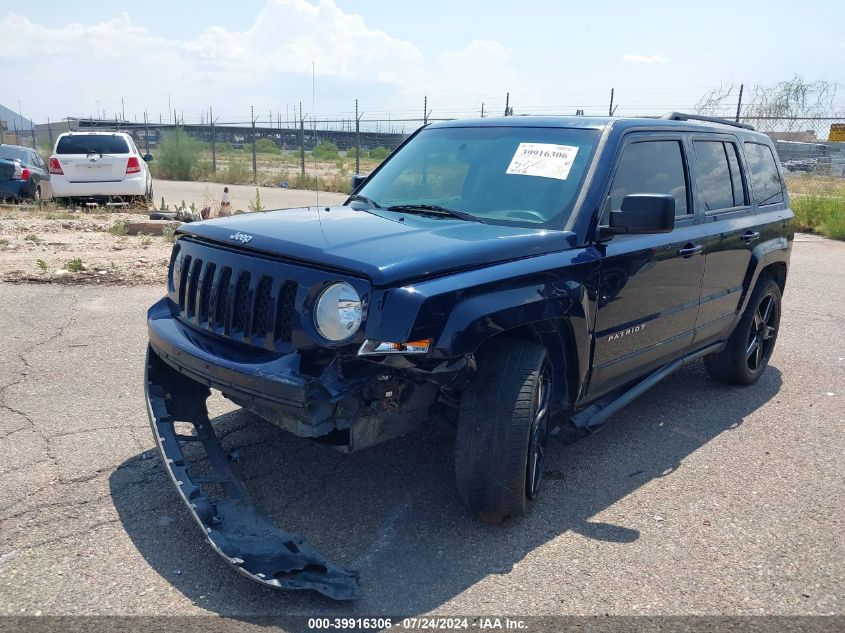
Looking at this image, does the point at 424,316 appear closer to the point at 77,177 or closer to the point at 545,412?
the point at 545,412

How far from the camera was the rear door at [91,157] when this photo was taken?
43.5ft

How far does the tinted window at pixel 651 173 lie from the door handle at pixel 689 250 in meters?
0.21

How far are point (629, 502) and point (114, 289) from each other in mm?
5991

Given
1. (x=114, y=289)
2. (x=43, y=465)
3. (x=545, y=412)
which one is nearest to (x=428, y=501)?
(x=545, y=412)

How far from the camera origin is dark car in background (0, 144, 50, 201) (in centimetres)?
1420

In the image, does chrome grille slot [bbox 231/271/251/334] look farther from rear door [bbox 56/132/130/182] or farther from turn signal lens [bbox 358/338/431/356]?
rear door [bbox 56/132/130/182]

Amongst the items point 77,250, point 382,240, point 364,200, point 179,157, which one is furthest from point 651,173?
point 179,157

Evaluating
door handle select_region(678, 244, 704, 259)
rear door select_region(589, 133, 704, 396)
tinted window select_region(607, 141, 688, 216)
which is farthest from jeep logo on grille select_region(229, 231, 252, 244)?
door handle select_region(678, 244, 704, 259)

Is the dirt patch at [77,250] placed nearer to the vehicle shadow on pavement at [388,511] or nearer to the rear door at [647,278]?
the vehicle shadow on pavement at [388,511]

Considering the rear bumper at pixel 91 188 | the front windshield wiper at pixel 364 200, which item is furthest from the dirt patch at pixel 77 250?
the front windshield wiper at pixel 364 200

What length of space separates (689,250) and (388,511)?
91.6 inches

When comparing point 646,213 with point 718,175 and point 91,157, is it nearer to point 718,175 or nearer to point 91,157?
point 718,175

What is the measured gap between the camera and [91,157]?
13.2m

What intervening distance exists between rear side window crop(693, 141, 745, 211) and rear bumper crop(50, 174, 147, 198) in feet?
36.9
